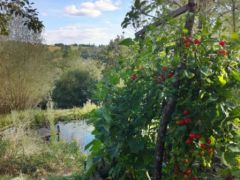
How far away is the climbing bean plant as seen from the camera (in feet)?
Result: 5.08

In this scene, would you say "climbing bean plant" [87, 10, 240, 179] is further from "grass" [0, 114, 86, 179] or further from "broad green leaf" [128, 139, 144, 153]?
"grass" [0, 114, 86, 179]

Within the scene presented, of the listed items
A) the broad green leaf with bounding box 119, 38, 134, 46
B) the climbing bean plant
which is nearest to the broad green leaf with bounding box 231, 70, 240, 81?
the climbing bean plant

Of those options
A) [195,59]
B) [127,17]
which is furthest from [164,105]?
[127,17]

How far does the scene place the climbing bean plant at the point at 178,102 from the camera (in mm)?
1549

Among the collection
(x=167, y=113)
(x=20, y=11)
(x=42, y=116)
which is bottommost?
(x=42, y=116)

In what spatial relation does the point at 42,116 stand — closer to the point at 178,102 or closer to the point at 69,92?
the point at 69,92

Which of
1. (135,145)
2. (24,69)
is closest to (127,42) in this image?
(135,145)

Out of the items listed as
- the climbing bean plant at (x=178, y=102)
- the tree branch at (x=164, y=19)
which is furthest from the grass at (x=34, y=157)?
the tree branch at (x=164, y=19)

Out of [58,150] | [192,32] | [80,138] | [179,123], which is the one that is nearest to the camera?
[179,123]

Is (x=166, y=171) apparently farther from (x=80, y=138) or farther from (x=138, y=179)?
(x=80, y=138)

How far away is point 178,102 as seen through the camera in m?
1.64

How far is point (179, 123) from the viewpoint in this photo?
1550 mm

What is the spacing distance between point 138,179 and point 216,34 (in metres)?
0.94

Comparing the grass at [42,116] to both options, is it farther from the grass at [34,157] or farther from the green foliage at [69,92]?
the green foliage at [69,92]
